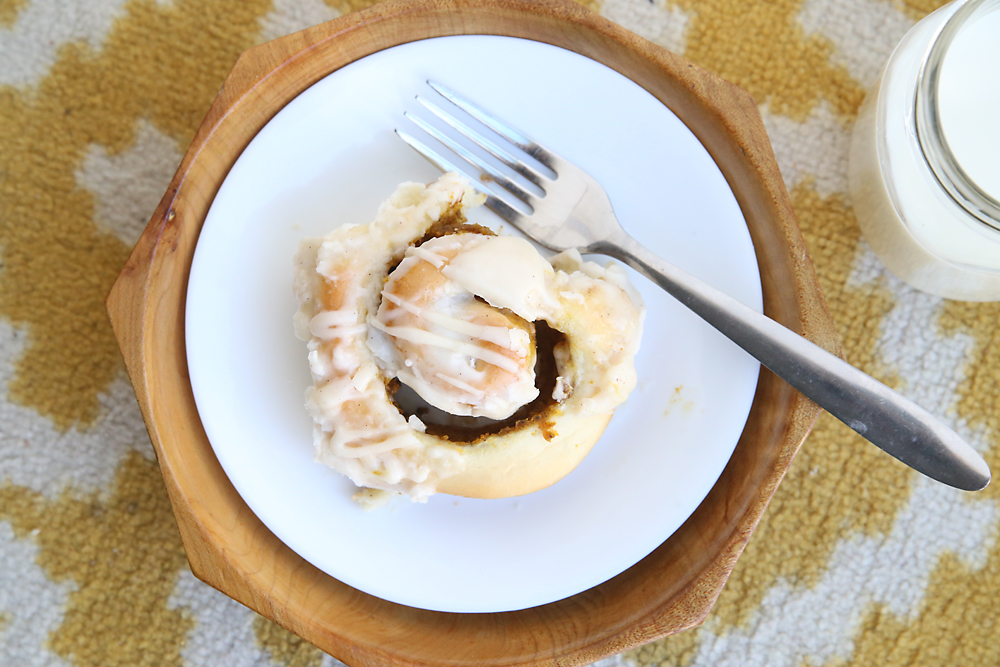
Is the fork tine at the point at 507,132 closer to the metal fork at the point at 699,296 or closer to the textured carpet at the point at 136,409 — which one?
the metal fork at the point at 699,296

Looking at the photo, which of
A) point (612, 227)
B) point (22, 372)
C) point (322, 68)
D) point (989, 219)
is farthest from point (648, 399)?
point (22, 372)

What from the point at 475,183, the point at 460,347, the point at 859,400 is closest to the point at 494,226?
the point at 475,183

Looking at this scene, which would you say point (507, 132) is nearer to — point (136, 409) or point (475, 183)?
point (475, 183)

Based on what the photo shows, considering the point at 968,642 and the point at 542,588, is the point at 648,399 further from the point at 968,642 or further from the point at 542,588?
the point at 968,642

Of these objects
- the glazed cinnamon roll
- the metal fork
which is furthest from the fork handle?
the glazed cinnamon roll

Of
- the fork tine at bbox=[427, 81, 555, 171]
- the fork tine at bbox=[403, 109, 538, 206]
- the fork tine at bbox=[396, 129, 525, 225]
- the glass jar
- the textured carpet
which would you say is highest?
the glass jar

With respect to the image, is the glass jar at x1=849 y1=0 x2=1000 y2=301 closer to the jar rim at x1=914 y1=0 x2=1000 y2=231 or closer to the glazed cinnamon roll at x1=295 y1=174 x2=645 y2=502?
the jar rim at x1=914 y1=0 x2=1000 y2=231

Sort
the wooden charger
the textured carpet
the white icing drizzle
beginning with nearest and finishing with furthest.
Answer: the white icing drizzle, the wooden charger, the textured carpet

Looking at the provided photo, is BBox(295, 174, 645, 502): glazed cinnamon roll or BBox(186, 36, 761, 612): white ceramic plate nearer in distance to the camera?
BBox(295, 174, 645, 502): glazed cinnamon roll
